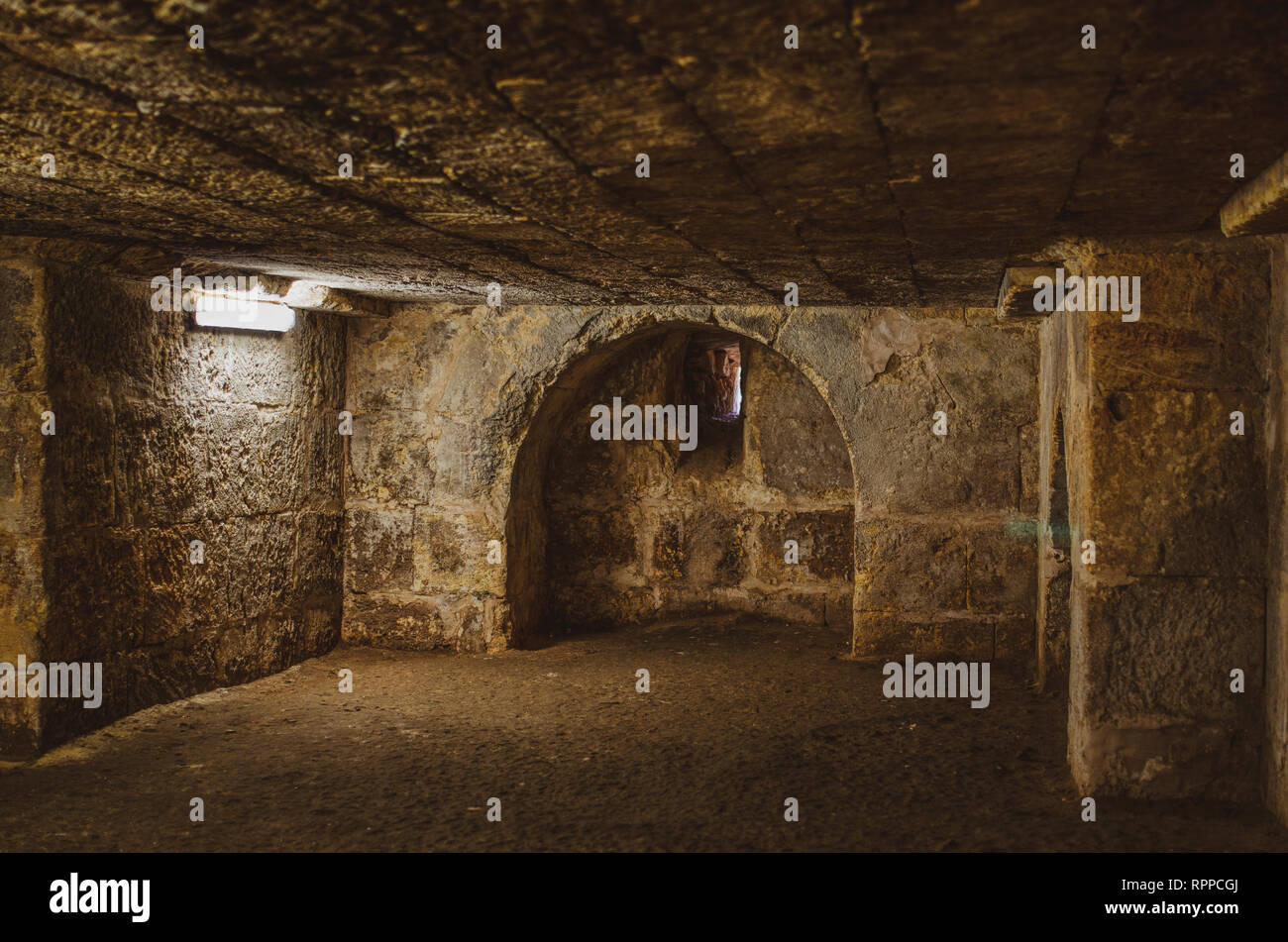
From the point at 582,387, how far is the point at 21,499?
2823 mm

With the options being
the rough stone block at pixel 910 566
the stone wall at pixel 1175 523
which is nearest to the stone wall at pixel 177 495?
the rough stone block at pixel 910 566

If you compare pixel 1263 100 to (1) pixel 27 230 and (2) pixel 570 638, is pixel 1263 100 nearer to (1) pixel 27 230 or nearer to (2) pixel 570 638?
(1) pixel 27 230

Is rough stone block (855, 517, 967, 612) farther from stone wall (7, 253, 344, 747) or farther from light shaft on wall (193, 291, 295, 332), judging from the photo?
light shaft on wall (193, 291, 295, 332)

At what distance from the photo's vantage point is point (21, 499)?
337 centimetres

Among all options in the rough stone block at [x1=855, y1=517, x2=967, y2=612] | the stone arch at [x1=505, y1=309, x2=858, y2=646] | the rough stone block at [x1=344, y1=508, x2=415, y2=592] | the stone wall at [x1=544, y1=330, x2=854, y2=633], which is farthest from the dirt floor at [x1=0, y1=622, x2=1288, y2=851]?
the stone wall at [x1=544, y1=330, x2=854, y2=633]

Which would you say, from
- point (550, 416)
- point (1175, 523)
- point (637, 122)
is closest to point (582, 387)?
point (550, 416)

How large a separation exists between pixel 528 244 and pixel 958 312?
2.29m

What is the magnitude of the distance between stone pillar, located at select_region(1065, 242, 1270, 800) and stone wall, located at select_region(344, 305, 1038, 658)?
1.70 meters

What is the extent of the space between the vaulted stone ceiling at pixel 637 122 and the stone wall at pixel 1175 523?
238 millimetres

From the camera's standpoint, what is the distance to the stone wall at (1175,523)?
2.80 m

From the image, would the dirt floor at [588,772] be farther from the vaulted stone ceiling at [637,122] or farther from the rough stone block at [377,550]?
the vaulted stone ceiling at [637,122]

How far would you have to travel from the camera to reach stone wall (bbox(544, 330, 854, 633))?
18.7 ft

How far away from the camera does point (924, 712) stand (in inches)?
→ 157

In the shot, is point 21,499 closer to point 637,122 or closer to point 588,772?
point 588,772
